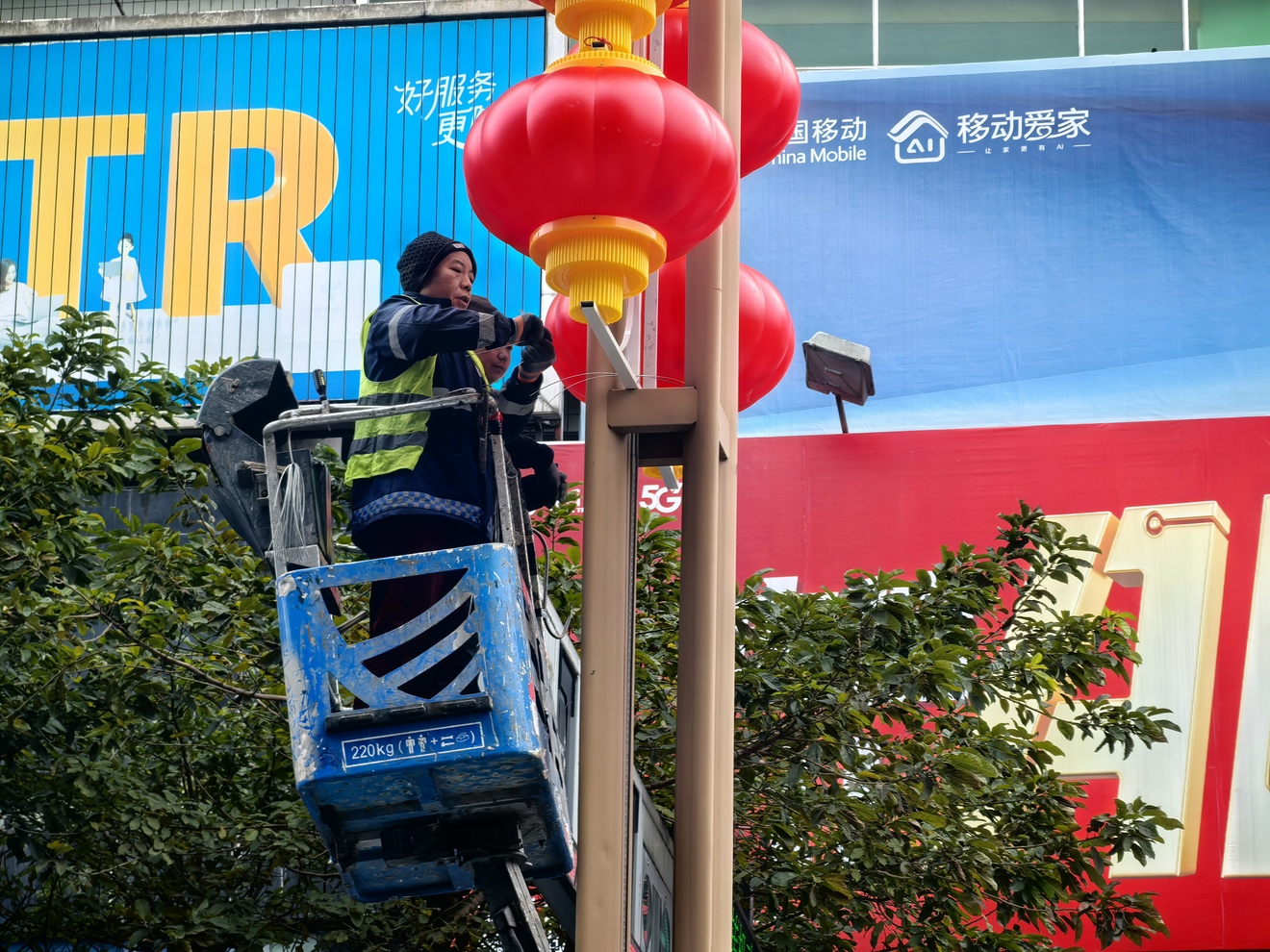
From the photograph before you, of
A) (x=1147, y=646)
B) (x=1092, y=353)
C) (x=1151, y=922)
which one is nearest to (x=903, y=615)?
(x=1151, y=922)

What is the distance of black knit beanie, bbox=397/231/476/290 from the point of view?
17.1 feet

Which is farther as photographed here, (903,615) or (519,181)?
(903,615)

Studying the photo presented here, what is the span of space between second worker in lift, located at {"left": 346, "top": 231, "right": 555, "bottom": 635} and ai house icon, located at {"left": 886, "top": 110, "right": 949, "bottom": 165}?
12.5 metres

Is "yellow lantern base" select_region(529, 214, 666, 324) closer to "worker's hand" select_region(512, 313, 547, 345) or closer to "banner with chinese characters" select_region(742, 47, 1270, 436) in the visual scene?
"worker's hand" select_region(512, 313, 547, 345)

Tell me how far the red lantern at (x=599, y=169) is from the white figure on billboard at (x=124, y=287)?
41.8 feet

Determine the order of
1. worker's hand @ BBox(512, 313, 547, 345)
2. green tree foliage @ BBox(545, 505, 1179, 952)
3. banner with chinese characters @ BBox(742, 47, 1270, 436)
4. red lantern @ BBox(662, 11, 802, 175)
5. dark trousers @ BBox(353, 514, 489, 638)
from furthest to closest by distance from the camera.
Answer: banner with chinese characters @ BBox(742, 47, 1270, 436)
green tree foliage @ BBox(545, 505, 1179, 952)
red lantern @ BBox(662, 11, 802, 175)
worker's hand @ BBox(512, 313, 547, 345)
dark trousers @ BBox(353, 514, 489, 638)

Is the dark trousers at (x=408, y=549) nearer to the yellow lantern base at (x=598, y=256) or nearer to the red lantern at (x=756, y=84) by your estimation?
the yellow lantern base at (x=598, y=256)

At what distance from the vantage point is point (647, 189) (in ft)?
15.0

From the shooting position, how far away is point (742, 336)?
6.13 m

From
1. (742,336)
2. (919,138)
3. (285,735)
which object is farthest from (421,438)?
(919,138)

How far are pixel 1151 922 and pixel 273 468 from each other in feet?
20.1

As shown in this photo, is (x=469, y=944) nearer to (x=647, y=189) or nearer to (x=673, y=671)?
(x=673, y=671)

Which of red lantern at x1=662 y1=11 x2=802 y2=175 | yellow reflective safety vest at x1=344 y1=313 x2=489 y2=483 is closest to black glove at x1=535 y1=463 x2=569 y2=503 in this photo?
yellow reflective safety vest at x1=344 y1=313 x2=489 y2=483

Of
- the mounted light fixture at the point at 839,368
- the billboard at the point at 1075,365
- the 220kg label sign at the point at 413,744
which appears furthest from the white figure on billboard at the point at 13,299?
the 220kg label sign at the point at 413,744
